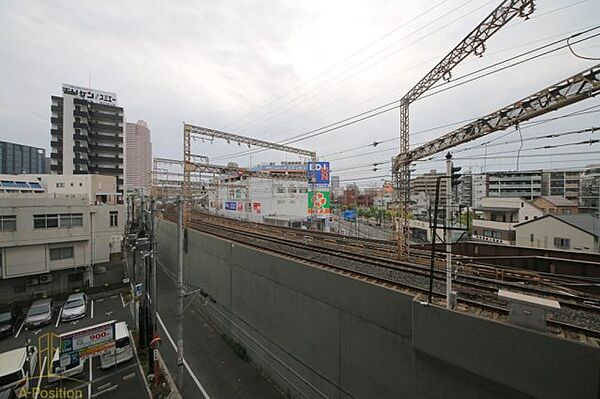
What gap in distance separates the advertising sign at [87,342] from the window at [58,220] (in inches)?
491

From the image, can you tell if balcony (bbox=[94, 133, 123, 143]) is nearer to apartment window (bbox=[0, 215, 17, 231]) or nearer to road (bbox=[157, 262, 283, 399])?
apartment window (bbox=[0, 215, 17, 231])

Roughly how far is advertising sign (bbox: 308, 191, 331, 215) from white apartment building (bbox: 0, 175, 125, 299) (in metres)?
18.2

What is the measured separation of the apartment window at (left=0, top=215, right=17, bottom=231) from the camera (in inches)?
592

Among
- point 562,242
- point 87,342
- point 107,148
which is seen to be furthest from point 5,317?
point 107,148

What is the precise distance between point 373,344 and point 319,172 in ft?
71.0

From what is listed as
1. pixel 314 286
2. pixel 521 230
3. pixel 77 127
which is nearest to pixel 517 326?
pixel 314 286

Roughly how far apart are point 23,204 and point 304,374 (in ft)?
65.8

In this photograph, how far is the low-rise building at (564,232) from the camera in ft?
54.5

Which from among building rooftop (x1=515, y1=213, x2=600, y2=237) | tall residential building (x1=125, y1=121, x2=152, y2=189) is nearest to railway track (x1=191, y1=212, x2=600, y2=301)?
building rooftop (x1=515, y1=213, x2=600, y2=237)

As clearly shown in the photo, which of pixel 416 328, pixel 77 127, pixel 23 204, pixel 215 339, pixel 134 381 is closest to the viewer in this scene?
pixel 416 328

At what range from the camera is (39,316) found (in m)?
13.2

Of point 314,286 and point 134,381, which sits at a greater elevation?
point 314,286

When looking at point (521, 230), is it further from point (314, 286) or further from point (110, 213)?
point (110, 213)

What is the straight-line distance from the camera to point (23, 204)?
Answer: 15562 millimetres
